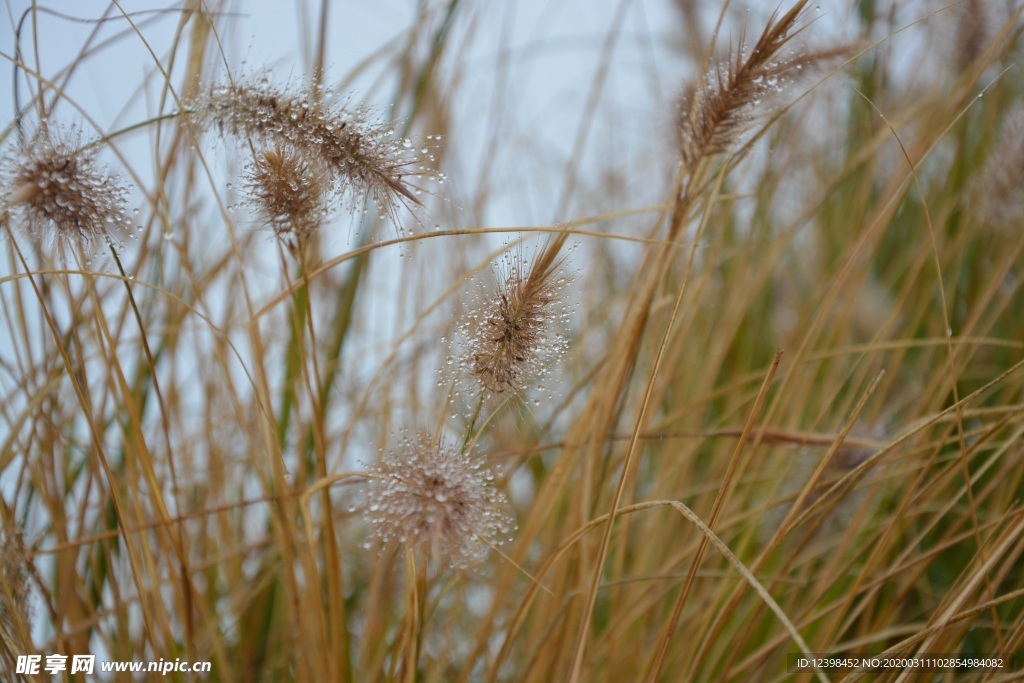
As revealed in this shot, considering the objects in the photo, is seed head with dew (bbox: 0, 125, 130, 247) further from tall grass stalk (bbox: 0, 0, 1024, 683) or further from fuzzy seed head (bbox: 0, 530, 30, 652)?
fuzzy seed head (bbox: 0, 530, 30, 652)

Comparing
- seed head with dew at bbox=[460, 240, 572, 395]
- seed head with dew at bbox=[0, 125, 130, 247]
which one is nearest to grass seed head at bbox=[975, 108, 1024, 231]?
seed head with dew at bbox=[460, 240, 572, 395]

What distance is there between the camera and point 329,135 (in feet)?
1.29

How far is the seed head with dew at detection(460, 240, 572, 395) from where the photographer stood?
38cm

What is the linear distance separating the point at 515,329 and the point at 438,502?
3.7 inches

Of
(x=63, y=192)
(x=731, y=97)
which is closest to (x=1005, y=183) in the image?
(x=731, y=97)

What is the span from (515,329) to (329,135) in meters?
0.14

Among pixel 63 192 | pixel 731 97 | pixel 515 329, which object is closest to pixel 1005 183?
pixel 731 97

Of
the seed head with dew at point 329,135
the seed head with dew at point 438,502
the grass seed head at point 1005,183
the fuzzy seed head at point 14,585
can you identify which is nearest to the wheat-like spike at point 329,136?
the seed head with dew at point 329,135

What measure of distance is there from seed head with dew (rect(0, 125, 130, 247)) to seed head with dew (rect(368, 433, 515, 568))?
189 mm

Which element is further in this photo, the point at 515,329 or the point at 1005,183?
the point at 1005,183

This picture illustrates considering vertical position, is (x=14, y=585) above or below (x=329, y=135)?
below

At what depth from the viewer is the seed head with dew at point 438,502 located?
35cm

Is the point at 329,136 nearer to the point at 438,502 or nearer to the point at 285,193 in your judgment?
the point at 285,193

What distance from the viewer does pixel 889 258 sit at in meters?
1.12
